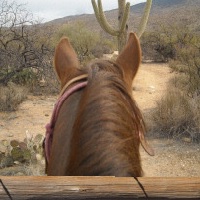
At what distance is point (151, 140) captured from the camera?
29.9ft

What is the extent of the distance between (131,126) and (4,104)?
36.3 ft

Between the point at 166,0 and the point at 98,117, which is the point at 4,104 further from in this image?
the point at 166,0

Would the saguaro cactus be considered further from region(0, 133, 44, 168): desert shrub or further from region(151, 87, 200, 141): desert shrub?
region(0, 133, 44, 168): desert shrub

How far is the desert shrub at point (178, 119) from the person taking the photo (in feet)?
30.1

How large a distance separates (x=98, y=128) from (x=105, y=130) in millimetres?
27

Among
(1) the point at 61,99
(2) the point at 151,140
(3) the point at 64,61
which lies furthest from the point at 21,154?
(1) the point at 61,99

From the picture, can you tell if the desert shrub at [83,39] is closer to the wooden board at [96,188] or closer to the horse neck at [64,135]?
the horse neck at [64,135]

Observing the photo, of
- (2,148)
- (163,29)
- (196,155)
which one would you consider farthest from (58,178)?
(163,29)

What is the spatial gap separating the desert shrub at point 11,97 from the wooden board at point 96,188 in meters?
11.5

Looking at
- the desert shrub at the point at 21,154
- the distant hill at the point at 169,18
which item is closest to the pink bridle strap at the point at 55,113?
the desert shrub at the point at 21,154

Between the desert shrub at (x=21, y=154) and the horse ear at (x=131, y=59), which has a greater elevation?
the horse ear at (x=131, y=59)

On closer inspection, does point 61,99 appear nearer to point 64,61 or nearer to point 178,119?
point 64,61

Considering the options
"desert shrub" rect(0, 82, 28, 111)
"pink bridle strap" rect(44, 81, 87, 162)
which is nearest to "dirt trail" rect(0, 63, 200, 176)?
"desert shrub" rect(0, 82, 28, 111)

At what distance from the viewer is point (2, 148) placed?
7469mm
